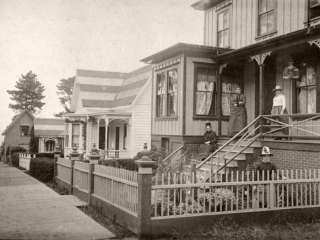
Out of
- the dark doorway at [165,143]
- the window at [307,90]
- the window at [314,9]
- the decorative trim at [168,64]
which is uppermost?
the window at [314,9]

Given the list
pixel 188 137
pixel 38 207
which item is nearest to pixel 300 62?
pixel 188 137

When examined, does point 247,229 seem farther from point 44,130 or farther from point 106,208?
point 44,130

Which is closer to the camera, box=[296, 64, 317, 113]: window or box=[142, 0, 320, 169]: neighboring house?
box=[296, 64, 317, 113]: window

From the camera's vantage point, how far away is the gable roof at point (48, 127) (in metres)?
48.2

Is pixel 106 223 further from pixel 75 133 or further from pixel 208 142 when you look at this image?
pixel 75 133

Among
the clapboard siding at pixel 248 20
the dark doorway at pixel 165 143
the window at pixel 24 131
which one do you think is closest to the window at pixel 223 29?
the clapboard siding at pixel 248 20

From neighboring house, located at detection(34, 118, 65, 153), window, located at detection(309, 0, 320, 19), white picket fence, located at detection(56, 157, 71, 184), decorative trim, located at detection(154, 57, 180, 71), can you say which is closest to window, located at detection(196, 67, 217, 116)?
decorative trim, located at detection(154, 57, 180, 71)

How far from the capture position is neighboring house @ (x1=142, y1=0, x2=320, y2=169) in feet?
41.1

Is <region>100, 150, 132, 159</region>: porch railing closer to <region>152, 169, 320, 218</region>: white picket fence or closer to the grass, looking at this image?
the grass

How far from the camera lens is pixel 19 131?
54.2 metres

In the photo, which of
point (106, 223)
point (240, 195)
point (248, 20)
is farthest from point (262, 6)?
point (106, 223)

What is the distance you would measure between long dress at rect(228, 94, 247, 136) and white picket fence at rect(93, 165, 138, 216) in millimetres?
5542

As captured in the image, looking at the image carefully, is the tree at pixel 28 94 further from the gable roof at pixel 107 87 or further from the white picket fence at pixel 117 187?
the white picket fence at pixel 117 187

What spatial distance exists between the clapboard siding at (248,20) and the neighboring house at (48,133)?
3497 centimetres
